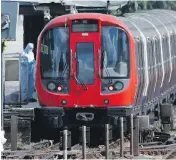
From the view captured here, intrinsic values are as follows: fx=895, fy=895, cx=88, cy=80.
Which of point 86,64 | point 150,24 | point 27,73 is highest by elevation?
point 150,24

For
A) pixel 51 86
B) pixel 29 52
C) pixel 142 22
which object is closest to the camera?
pixel 51 86

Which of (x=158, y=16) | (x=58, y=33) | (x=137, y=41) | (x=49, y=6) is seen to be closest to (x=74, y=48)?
(x=58, y=33)

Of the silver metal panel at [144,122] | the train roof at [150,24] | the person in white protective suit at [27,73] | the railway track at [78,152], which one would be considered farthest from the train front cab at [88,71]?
the person in white protective suit at [27,73]

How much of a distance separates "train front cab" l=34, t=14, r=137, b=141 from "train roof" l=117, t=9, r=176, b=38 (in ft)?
2.74

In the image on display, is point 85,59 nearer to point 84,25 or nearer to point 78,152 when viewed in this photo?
point 84,25

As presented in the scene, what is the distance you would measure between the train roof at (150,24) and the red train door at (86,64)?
1.14 m

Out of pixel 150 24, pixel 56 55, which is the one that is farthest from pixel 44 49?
pixel 150 24

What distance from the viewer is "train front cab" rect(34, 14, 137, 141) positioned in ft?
56.4

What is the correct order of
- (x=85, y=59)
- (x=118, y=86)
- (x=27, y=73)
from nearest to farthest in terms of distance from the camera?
1. (x=85, y=59)
2. (x=118, y=86)
3. (x=27, y=73)

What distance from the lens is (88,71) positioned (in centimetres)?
1722

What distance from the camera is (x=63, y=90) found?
17406 millimetres

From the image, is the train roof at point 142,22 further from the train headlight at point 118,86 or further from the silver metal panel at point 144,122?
the silver metal panel at point 144,122

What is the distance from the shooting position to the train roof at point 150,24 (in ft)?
62.3

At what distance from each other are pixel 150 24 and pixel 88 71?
15.8 feet
